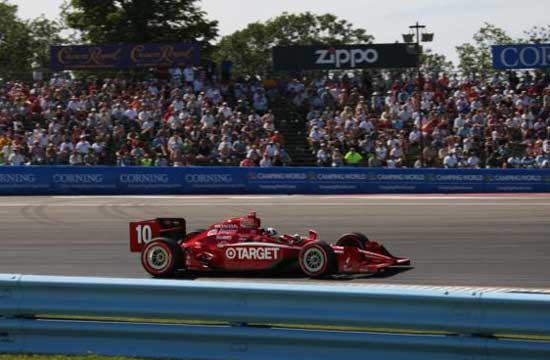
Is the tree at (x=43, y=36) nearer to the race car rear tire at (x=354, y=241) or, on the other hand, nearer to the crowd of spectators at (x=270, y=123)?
the crowd of spectators at (x=270, y=123)

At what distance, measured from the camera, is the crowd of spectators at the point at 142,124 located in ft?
91.5

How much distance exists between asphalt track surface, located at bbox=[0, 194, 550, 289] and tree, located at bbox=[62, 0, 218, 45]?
85.6ft

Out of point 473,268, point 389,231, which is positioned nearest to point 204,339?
point 473,268

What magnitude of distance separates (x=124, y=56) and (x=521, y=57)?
1235cm

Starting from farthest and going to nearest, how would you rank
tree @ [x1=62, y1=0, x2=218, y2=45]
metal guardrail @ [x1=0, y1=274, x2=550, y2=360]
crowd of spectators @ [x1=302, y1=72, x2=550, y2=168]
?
tree @ [x1=62, y1=0, x2=218, y2=45] → crowd of spectators @ [x1=302, y1=72, x2=550, y2=168] → metal guardrail @ [x1=0, y1=274, x2=550, y2=360]

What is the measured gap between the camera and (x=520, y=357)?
5914 millimetres

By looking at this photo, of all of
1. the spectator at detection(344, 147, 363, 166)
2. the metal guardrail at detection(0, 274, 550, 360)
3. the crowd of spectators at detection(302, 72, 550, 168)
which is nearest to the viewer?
the metal guardrail at detection(0, 274, 550, 360)

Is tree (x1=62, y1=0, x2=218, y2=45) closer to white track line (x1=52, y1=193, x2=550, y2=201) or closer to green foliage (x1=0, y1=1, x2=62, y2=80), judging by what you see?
green foliage (x1=0, y1=1, x2=62, y2=80)

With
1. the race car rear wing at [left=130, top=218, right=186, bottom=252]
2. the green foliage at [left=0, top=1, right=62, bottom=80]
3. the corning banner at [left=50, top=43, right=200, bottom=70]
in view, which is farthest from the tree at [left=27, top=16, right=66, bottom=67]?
the race car rear wing at [left=130, top=218, right=186, bottom=252]

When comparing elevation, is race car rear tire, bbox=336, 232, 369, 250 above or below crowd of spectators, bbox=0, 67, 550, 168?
below

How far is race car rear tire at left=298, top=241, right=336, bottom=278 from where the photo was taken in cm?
1154

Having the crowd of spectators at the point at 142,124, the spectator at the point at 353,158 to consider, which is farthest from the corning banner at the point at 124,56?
the spectator at the point at 353,158

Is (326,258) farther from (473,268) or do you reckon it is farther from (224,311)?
(224,311)

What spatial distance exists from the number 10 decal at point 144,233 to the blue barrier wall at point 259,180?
14.2 meters
